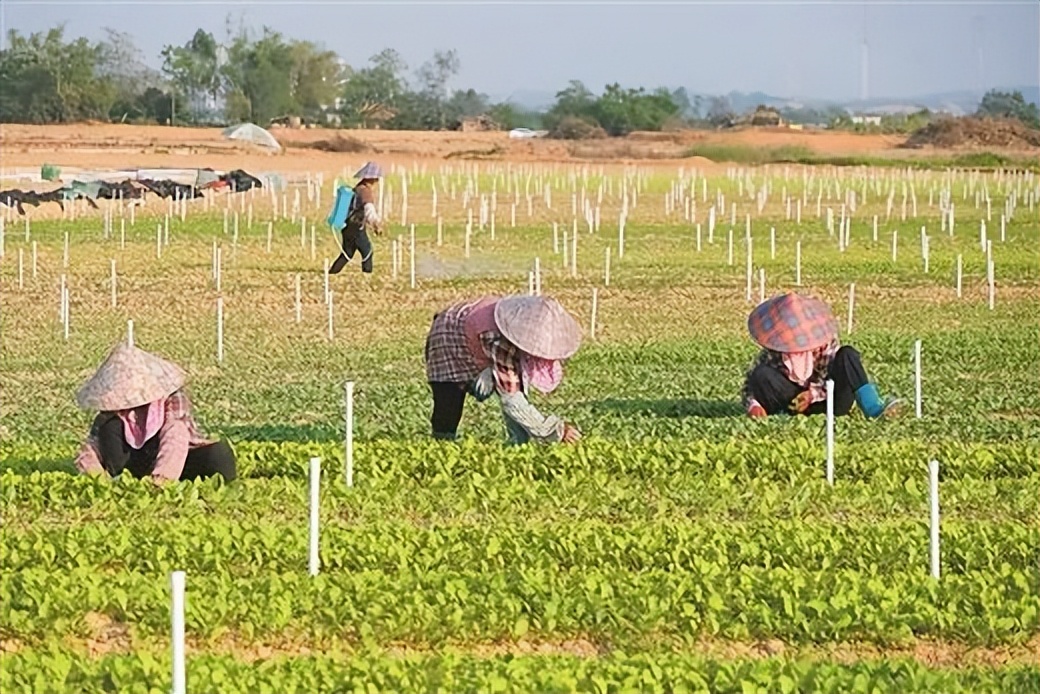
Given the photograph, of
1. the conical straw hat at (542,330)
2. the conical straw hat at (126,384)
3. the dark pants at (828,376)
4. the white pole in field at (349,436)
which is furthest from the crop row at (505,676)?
the dark pants at (828,376)

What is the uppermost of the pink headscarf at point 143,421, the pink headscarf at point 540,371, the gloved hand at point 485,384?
the pink headscarf at point 540,371

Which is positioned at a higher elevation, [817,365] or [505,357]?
[505,357]

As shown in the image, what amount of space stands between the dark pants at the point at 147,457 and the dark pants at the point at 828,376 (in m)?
4.35

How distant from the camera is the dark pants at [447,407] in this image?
39.8ft

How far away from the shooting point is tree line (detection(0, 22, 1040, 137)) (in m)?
87.6

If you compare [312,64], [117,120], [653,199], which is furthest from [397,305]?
[312,64]

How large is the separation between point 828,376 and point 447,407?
3.00 m

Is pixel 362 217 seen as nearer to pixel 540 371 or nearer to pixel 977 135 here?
pixel 540 371

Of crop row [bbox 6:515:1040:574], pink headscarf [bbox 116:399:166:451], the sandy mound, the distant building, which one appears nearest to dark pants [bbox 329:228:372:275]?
pink headscarf [bbox 116:399:166:451]

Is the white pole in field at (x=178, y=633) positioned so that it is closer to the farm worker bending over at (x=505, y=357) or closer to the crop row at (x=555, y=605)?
the crop row at (x=555, y=605)

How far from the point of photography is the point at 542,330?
10.8 metres

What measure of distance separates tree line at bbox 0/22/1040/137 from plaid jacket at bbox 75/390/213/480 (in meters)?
68.4

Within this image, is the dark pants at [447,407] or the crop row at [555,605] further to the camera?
the dark pants at [447,407]

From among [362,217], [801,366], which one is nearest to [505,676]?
[801,366]
